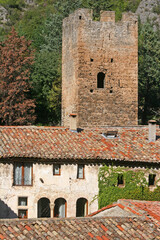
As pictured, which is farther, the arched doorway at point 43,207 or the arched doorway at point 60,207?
the arched doorway at point 60,207

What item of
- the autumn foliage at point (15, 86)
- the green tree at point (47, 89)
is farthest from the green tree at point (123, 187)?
the green tree at point (47, 89)

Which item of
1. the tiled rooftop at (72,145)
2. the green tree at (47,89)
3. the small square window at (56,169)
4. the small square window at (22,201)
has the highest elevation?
the green tree at (47,89)

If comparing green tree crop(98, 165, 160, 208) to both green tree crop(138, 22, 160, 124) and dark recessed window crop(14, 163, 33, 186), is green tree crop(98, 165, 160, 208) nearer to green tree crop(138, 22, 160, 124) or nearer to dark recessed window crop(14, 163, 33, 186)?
dark recessed window crop(14, 163, 33, 186)

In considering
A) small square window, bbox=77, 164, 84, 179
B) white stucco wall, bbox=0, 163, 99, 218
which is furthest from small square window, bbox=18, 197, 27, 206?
small square window, bbox=77, 164, 84, 179

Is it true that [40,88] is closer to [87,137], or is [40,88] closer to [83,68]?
[83,68]

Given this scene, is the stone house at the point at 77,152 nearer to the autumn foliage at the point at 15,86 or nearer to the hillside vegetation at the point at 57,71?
the autumn foliage at the point at 15,86

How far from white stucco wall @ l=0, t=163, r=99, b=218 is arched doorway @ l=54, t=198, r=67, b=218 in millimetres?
248

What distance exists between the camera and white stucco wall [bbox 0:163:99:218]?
34.4 m

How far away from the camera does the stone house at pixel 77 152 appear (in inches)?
1367

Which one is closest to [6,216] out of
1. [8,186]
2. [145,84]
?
[8,186]

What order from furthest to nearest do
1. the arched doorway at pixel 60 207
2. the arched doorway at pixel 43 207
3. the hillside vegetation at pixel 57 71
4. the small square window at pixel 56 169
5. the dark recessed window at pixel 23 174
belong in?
the hillside vegetation at pixel 57 71
the arched doorway at pixel 60 207
the small square window at pixel 56 169
the arched doorway at pixel 43 207
the dark recessed window at pixel 23 174

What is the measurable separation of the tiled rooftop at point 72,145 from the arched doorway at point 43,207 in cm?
224

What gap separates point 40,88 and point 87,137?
1886 cm

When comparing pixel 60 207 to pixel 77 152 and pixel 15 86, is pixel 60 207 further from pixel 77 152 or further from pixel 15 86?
pixel 15 86
